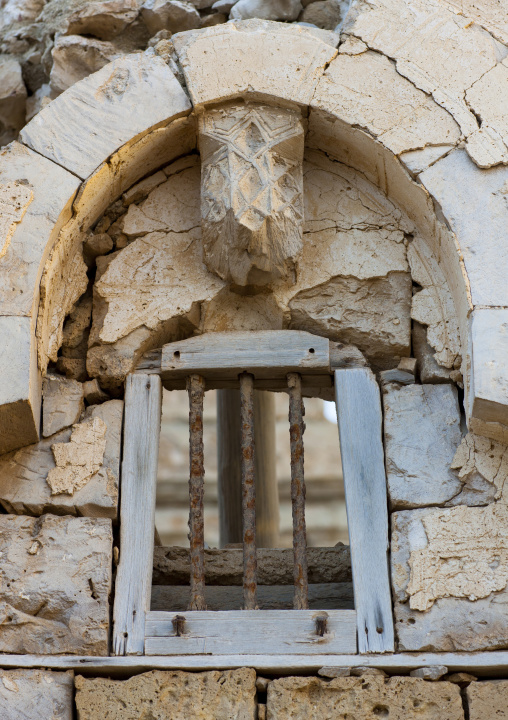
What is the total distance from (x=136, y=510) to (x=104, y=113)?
1602mm

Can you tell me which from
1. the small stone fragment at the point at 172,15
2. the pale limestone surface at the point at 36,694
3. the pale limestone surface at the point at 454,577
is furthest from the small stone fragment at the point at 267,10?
the pale limestone surface at the point at 36,694

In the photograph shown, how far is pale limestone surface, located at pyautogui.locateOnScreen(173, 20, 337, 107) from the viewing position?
3842 mm

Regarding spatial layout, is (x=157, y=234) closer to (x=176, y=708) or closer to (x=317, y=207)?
(x=317, y=207)

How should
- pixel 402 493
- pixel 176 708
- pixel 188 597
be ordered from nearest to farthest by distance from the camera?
pixel 176 708 → pixel 402 493 → pixel 188 597

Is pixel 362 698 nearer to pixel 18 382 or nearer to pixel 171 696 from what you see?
pixel 171 696

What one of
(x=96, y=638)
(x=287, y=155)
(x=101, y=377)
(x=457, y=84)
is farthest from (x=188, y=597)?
(x=457, y=84)

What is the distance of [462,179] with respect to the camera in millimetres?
3627

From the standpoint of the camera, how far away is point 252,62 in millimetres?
3896

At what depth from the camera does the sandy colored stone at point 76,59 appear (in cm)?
433

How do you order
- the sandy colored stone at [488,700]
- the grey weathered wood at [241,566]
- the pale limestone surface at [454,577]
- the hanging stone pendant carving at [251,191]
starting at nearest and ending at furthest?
the sandy colored stone at [488,700] → the pale limestone surface at [454,577] → the hanging stone pendant carving at [251,191] → the grey weathered wood at [241,566]

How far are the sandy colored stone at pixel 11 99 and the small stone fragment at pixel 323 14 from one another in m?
1.39

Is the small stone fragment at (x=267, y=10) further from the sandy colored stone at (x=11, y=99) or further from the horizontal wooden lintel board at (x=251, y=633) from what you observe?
the horizontal wooden lintel board at (x=251, y=633)

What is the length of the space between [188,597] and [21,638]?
73 cm

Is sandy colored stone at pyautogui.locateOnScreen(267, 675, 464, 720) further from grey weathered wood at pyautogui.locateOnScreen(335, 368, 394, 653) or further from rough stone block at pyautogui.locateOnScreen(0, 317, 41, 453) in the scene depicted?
rough stone block at pyautogui.locateOnScreen(0, 317, 41, 453)
